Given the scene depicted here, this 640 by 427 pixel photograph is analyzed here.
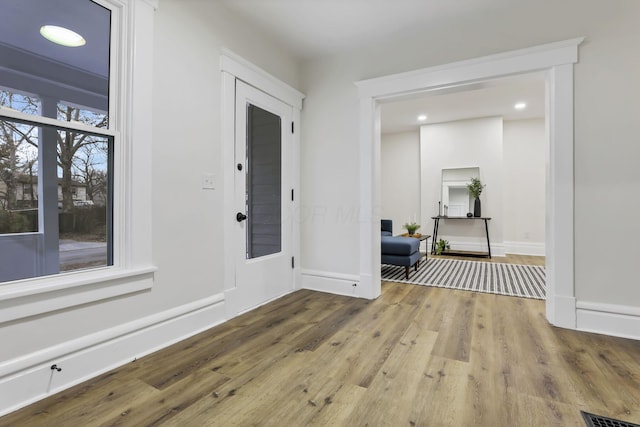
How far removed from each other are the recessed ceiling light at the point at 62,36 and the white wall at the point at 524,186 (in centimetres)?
682

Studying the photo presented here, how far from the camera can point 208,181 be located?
239 cm

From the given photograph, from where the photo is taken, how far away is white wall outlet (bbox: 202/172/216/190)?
236 centimetres

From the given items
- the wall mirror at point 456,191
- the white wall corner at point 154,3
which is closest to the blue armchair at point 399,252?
the wall mirror at point 456,191

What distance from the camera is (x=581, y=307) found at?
91.7 inches

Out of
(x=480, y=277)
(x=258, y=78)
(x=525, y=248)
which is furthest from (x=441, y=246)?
(x=258, y=78)

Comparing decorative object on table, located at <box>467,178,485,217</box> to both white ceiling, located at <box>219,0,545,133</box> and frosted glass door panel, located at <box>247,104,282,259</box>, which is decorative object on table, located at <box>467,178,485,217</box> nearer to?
white ceiling, located at <box>219,0,545,133</box>

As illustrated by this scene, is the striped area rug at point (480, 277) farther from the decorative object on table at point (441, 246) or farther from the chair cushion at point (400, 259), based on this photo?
the decorative object on table at point (441, 246)

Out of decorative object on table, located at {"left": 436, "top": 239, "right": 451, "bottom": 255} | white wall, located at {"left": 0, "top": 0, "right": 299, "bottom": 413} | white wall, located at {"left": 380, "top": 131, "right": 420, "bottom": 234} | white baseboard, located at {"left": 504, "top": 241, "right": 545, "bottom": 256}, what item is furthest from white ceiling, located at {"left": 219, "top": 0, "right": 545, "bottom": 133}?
white baseboard, located at {"left": 504, "top": 241, "right": 545, "bottom": 256}

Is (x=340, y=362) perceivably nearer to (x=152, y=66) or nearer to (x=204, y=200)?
(x=204, y=200)

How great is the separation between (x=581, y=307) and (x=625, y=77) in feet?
5.76

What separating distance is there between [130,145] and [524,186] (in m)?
6.73

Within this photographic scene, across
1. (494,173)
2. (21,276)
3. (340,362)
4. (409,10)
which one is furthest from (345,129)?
(494,173)

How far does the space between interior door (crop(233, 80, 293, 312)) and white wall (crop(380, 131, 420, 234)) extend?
4.24 m

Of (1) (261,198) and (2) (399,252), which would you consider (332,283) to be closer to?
(2) (399,252)
